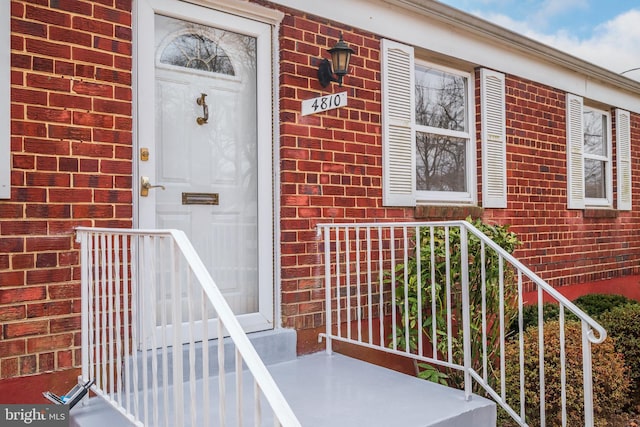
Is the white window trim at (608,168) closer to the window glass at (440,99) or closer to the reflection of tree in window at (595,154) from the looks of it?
the reflection of tree in window at (595,154)

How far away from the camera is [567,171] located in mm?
6090

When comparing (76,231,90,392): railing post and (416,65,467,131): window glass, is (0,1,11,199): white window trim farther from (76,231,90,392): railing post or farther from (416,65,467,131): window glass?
(416,65,467,131): window glass

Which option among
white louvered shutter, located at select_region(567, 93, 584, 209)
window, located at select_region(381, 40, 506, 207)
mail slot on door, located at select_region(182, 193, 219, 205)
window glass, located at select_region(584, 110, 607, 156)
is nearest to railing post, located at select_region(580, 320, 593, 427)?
window, located at select_region(381, 40, 506, 207)

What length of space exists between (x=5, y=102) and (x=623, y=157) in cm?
708

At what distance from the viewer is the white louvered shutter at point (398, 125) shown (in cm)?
427

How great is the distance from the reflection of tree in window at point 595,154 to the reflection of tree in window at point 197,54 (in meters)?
4.97

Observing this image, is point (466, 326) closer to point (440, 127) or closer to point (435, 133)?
point (435, 133)

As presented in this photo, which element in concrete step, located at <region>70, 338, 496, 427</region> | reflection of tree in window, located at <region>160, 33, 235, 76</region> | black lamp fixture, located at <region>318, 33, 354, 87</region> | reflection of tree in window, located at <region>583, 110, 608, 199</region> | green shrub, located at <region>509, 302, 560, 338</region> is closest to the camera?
concrete step, located at <region>70, 338, 496, 427</region>

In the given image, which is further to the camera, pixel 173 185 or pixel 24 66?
pixel 173 185

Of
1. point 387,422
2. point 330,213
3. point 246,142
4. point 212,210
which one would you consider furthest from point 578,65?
point 387,422

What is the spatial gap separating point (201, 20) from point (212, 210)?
120cm

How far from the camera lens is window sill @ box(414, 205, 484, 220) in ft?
14.6

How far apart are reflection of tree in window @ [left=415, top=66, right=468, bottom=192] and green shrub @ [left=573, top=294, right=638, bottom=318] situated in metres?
1.84

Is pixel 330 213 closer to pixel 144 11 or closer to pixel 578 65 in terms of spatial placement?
pixel 144 11
